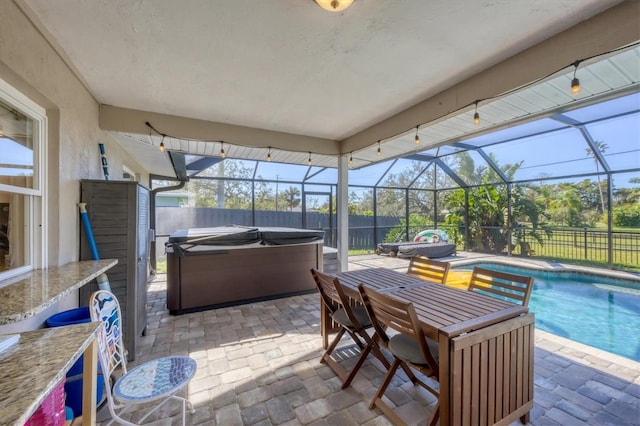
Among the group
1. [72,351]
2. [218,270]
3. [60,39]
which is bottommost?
[218,270]

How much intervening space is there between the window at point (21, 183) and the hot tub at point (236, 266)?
1.72 m

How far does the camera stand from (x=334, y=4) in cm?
164

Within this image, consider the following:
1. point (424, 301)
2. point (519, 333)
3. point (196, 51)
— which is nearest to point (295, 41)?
point (196, 51)

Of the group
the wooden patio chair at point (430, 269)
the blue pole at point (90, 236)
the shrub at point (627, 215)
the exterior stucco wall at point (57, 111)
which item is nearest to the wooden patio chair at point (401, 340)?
the wooden patio chair at point (430, 269)

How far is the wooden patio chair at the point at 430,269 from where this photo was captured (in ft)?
9.26

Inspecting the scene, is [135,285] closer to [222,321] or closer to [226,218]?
[222,321]

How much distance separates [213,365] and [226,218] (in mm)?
4871

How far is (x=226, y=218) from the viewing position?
6.90 meters

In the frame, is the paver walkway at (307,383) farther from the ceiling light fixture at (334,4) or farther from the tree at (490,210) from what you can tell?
the tree at (490,210)

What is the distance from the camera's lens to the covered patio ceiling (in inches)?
69.6

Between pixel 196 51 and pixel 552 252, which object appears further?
pixel 552 252

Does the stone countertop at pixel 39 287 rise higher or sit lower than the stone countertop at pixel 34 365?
higher

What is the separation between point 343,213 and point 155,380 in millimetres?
3775

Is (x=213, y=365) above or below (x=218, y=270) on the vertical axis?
below
